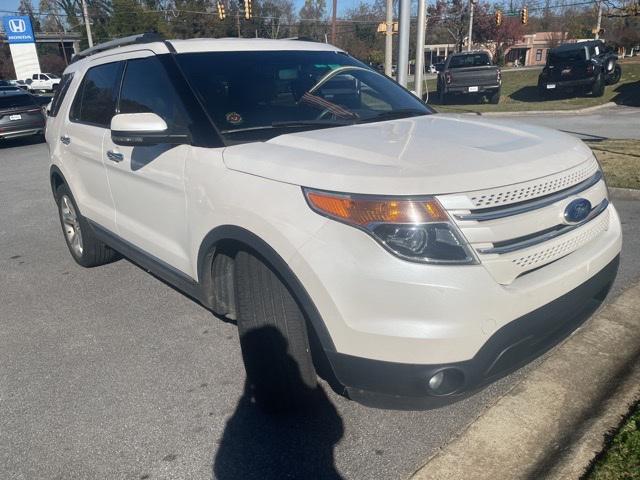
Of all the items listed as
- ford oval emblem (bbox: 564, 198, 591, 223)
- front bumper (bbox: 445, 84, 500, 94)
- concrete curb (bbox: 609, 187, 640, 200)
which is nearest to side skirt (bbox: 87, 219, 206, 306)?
ford oval emblem (bbox: 564, 198, 591, 223)

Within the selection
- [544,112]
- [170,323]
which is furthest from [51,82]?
[170,323]

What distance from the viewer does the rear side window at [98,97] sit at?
398 cm

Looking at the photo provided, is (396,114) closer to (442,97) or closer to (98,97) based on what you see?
(98,97)

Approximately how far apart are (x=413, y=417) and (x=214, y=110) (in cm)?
193

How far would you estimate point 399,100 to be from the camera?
3895 millimetres

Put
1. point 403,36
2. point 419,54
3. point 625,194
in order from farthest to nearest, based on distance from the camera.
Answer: point 419,54 < point 403,36 < point 625,194

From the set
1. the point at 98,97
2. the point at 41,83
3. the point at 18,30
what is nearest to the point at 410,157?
the point at 98,97

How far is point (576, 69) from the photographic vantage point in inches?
788

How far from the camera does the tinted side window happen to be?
3.17 metres

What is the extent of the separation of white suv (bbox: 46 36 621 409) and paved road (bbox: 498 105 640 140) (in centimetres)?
941

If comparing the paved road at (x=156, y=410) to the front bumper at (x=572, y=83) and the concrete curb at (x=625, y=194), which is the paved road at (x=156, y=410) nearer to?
the concrete curb at (x=625, y=194)

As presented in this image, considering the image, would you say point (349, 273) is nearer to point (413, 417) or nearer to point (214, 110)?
point (413, 417)

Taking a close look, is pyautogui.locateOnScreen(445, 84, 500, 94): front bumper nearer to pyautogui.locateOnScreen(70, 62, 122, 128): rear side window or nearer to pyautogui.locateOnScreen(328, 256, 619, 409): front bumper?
pyautogui.locateOnScreen(70, 62, 122, 128): rear side window

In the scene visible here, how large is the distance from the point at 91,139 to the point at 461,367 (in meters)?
3.27
